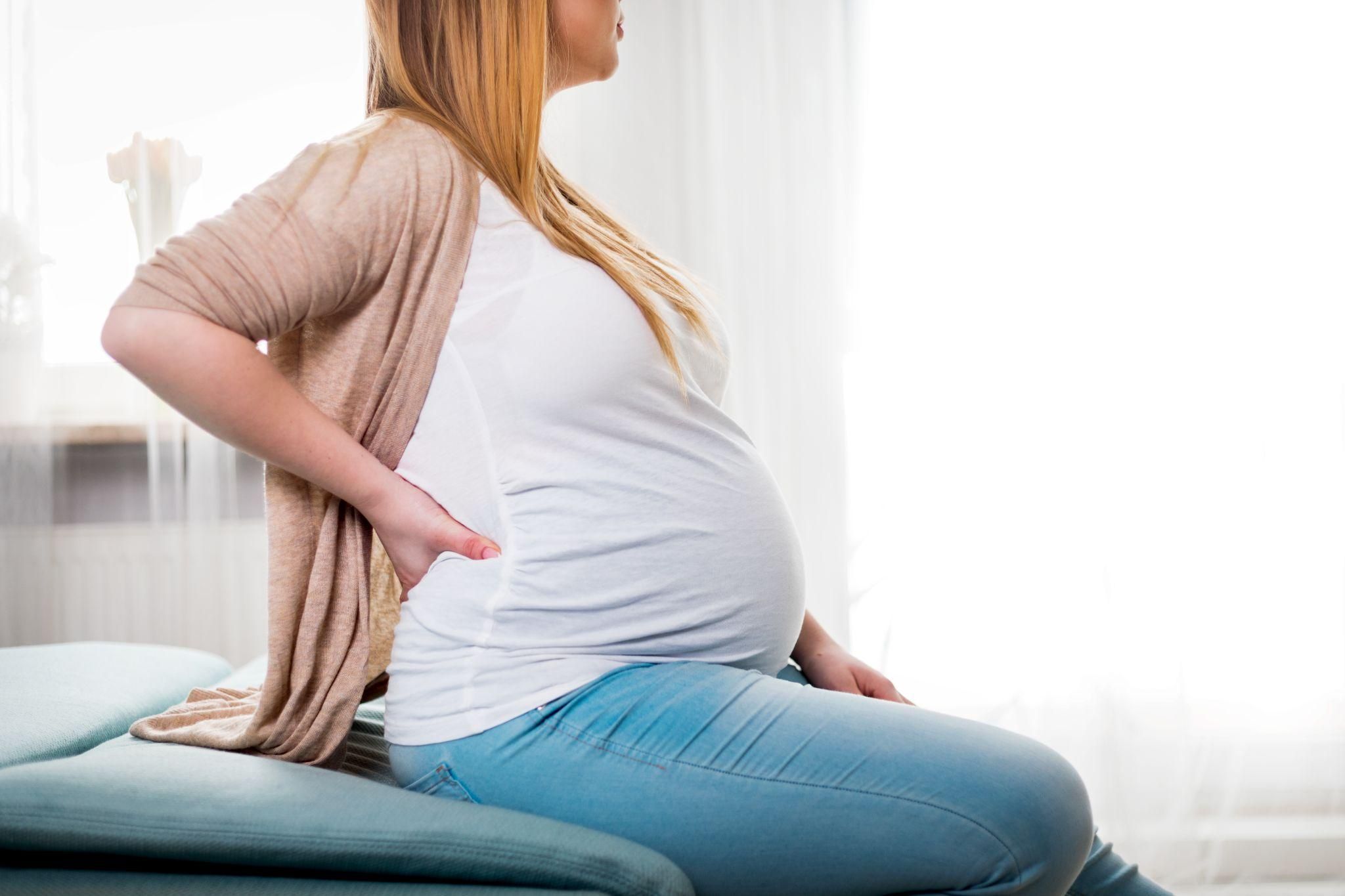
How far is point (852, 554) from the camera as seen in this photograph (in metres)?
2.17

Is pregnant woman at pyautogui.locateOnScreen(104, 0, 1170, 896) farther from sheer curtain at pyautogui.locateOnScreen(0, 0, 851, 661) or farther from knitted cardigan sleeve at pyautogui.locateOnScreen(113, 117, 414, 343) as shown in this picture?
sheer curtain at pyautogui.locateOnScreen(0, 0, 851, 661)

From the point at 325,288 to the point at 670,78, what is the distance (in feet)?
5.33

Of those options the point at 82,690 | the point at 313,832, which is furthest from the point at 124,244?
the point at 313,832

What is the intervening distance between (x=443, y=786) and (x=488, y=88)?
1.79 feet

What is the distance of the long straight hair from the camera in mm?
822

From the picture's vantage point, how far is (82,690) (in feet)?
3.70

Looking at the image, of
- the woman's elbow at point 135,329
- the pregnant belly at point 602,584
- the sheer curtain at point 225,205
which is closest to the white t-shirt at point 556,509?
the pregnant belly at point 602,584

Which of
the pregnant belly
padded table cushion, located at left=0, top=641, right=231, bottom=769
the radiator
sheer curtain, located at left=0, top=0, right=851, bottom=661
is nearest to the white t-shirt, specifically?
the pregnant belly

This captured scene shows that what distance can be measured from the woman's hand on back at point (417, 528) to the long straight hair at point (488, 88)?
199mm

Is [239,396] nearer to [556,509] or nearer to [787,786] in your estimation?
[556,509]

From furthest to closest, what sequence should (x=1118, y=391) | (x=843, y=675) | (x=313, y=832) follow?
(x=1118, y=391)
(x=843, y=675)
(x=313, y=832)

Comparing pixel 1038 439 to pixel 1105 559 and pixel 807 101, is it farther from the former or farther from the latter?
pixel 807 101

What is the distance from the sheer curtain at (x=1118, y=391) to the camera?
2.06 metres

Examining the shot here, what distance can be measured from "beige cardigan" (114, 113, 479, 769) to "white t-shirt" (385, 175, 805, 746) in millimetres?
28
